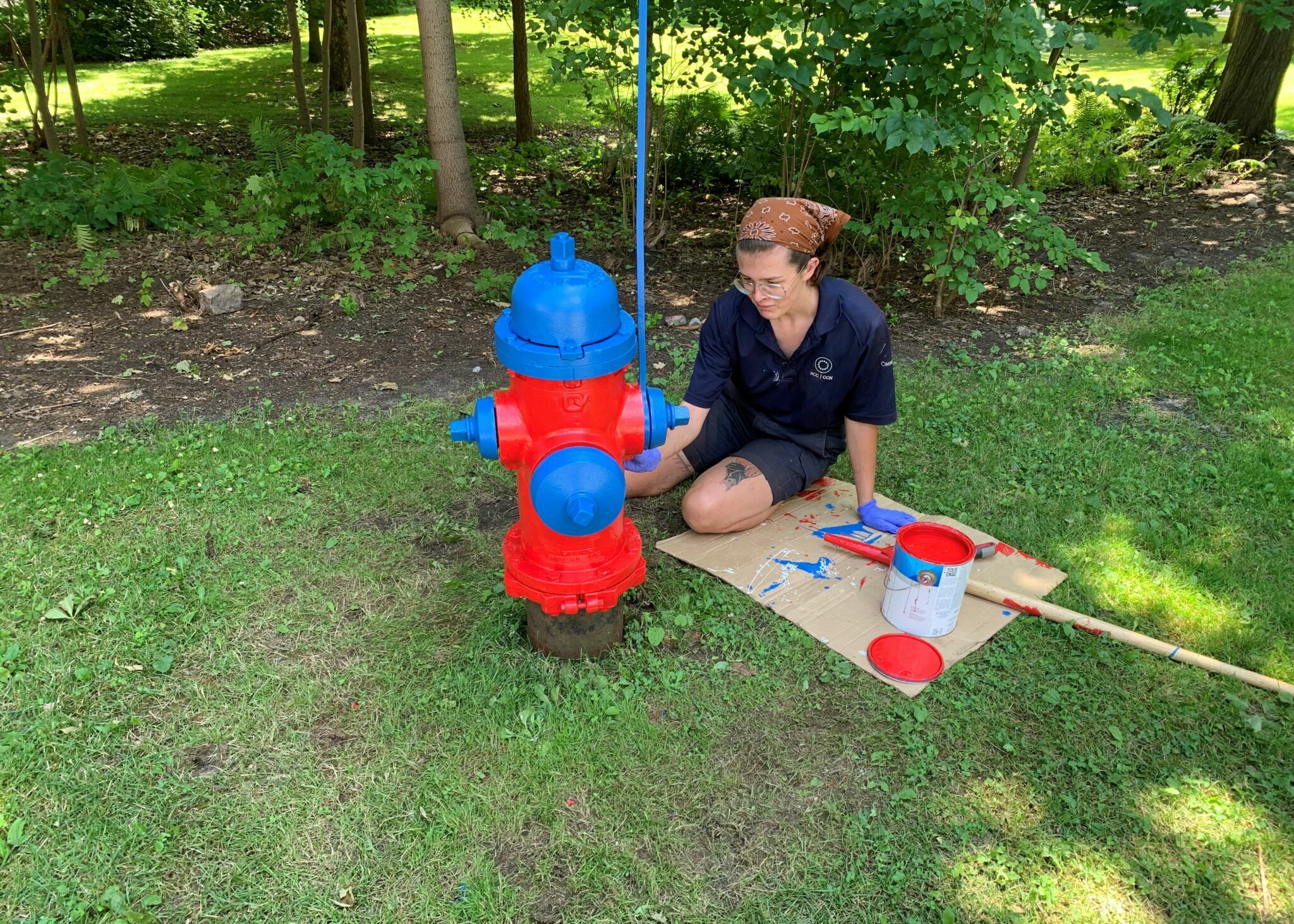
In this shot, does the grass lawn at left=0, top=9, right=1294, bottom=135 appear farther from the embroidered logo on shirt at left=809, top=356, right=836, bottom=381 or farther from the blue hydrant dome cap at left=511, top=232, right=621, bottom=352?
the blue hydrant dome cap at left=511, top=232, right=621, bottom=352

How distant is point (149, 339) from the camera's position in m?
4.13

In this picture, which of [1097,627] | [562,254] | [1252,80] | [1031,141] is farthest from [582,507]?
[1252,80]

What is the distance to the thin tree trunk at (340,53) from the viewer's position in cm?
973

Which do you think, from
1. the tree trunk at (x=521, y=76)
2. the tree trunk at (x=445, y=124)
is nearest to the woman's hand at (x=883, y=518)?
the tree trunk at (x=445, y=124)

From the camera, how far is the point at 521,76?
7301 mm

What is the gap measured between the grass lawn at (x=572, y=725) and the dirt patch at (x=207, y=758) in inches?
0.4

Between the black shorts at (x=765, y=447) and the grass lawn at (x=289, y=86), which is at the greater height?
the grass lawn at (x=289, y=86)

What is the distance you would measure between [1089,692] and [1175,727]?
0.21m

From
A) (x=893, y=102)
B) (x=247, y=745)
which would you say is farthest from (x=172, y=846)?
(x=893, y=102)

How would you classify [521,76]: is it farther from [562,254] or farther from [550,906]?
[550,906]

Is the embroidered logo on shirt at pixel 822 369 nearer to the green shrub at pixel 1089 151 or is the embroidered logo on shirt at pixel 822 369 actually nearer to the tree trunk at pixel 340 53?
the green shrub at pixel 1089 151

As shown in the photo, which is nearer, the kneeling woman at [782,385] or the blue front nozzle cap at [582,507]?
the blue front nozzle cap at [582,507]

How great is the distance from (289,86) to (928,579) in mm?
11237

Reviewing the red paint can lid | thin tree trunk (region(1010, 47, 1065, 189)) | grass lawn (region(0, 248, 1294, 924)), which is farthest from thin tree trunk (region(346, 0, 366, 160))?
the red paint can lid
